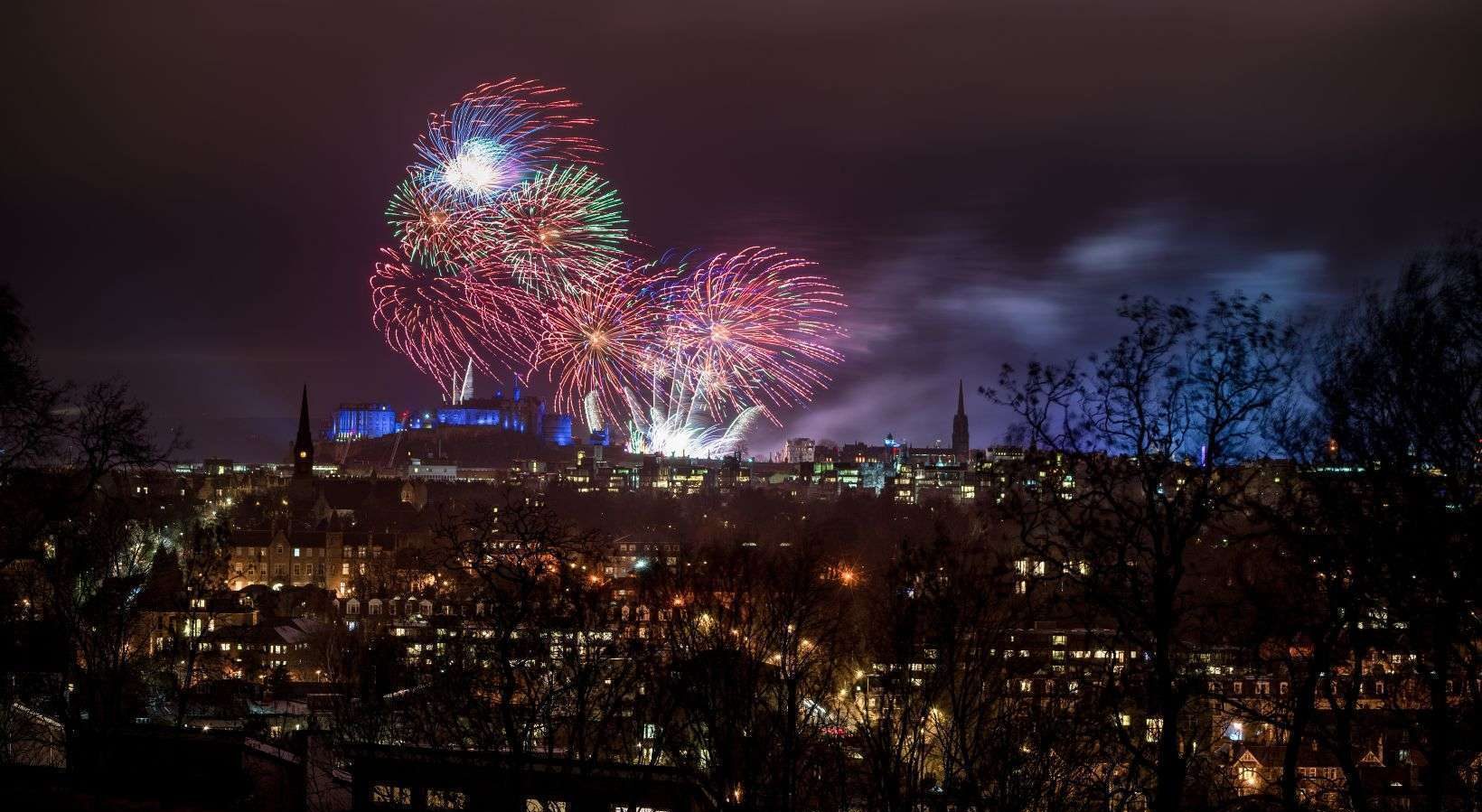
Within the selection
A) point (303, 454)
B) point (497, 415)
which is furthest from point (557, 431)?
point (303, 454)

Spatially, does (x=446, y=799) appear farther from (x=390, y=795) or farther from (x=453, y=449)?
(x=453, y=449)

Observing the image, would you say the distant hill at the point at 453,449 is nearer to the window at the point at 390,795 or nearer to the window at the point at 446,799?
the window at the point at 390,795

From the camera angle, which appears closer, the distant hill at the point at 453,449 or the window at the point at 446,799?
the window at the point at 446,799

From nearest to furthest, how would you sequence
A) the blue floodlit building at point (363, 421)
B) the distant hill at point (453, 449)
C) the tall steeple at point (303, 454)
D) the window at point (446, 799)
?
the window at point (446, 799) → the tall steeple at point (303, 454) → the distant hill at point (453, 449) → the blue floodlit building at point (363, 421)

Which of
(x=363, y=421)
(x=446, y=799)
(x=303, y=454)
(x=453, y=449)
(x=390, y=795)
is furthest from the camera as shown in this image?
(x=363, y=421)

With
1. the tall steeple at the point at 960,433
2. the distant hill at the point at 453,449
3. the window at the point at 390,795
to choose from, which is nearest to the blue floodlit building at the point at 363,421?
the distant hill at the point at 453,449

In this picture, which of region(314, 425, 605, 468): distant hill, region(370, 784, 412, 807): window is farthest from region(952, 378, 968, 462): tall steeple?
region(370, 784, 412, 807): window
